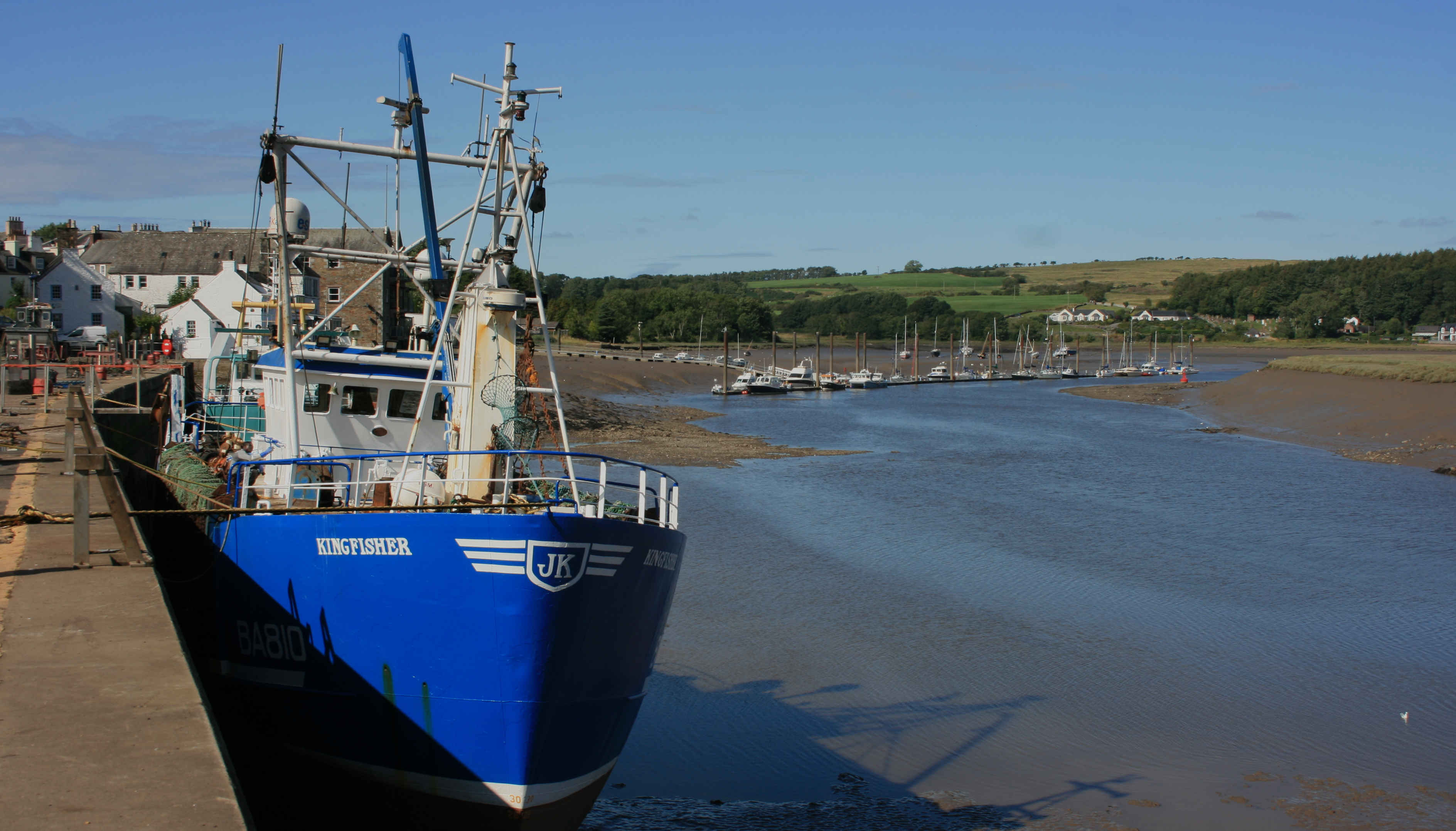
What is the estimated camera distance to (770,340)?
161250mm

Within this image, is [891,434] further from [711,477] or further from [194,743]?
[194,743]

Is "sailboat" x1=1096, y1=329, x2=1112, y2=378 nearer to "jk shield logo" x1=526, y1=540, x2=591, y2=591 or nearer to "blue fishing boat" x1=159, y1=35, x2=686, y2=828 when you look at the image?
"blue fishing boat" x1=159, y1=35, x2=686, y2=828

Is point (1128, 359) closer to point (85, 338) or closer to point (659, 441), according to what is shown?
point (659, 441)

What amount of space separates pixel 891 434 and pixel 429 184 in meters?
46.9

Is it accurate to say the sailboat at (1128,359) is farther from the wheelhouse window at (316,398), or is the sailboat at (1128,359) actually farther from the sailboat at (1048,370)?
the wheelhouse window at (316,398)

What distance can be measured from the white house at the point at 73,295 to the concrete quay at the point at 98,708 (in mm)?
63074

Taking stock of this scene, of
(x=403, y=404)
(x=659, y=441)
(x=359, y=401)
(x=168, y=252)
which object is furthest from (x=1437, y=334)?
(x=359, y=401)

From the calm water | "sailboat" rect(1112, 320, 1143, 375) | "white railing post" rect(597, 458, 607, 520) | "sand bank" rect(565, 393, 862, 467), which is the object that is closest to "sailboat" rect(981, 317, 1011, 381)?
"sailboat" rect(1112, 320, 1143, 375)

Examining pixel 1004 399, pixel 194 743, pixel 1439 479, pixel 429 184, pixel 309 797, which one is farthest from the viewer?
pixel 1004 399

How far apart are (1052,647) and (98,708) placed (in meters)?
14.8

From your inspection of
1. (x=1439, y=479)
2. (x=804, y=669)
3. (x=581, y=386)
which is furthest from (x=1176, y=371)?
(x=804, y=669)

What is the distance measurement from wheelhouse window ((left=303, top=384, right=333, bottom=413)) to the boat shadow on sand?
5.84 m

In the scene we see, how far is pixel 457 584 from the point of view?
9.74m

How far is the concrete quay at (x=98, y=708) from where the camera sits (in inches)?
266
